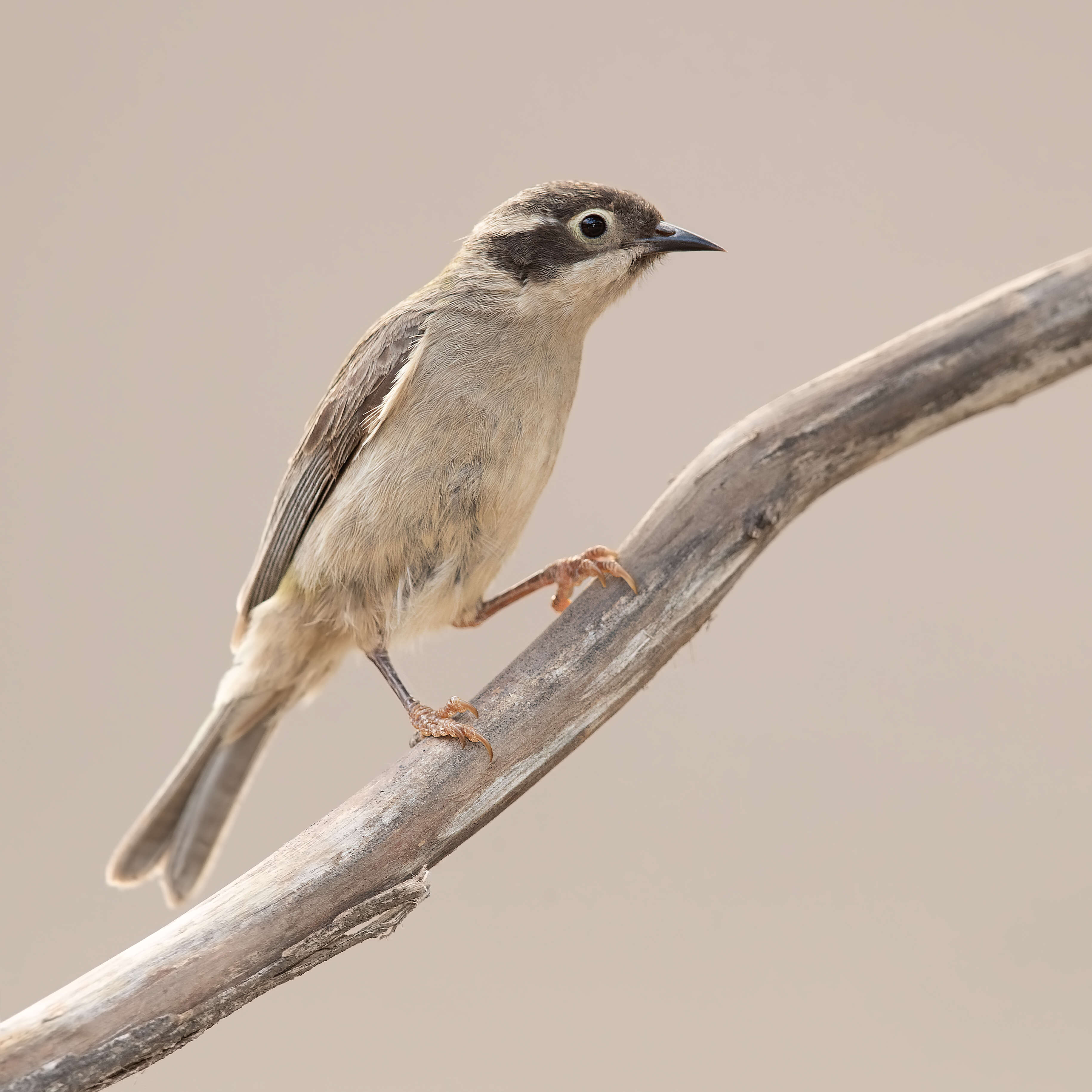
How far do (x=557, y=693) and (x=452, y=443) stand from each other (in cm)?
85

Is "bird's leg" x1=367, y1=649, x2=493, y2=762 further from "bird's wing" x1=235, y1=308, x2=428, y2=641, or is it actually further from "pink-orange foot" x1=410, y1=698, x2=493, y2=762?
"bird's wing" x1=235, y1=308, x2=428, y2=641

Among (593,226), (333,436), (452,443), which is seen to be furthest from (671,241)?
(333,436)

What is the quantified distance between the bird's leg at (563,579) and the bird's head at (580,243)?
830 millimetres

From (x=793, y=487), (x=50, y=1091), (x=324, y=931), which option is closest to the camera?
(x=50, y=1091)

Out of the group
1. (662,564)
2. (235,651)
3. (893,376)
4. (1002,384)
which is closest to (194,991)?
(235,651)

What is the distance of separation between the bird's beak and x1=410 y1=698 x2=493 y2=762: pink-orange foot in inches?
63.1

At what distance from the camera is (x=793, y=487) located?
10.5 ft

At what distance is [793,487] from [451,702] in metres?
1.21

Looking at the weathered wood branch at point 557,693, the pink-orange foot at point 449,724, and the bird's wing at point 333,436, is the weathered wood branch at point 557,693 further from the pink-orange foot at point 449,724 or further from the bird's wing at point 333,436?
the bird's wing at point 333,436

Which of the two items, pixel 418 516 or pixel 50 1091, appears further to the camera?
pixel 418 516

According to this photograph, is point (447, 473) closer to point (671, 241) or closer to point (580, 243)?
point (580, 243)

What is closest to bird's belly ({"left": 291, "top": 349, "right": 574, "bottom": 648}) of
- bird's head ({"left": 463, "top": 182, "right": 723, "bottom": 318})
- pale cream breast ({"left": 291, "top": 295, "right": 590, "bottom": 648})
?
pale cream breast ({"left": 291, "top": 295, "right": 590, "bottom": 648})

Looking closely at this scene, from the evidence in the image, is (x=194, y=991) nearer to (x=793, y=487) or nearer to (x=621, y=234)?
(x=793, y=487)

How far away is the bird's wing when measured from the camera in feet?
11.6
